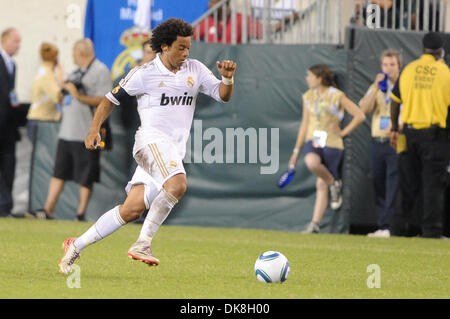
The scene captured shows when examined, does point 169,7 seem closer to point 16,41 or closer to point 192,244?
point 16,41

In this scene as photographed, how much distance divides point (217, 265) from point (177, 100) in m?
1.82

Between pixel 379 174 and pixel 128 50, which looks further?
pixel 128 50

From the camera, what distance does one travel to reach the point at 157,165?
9562 mm

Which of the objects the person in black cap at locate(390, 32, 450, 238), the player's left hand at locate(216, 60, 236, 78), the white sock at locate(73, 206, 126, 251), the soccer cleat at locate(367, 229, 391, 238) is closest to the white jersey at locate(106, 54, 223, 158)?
the player's left hand at locate(216, 60, 236, 78)

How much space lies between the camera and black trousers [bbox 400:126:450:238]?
1462cm

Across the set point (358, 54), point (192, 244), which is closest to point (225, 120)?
point (358, 54)

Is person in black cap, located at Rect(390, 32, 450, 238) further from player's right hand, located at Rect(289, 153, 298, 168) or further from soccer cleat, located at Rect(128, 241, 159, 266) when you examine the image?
soccer cleat, located at Rect(128, 241, 159, 266)

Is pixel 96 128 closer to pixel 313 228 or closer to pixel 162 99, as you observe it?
pixel 162 99

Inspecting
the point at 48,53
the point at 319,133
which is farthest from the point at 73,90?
the point at 319,133

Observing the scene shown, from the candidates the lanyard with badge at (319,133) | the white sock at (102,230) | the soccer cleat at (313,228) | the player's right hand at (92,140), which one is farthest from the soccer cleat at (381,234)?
the player's right hand at (92,140)

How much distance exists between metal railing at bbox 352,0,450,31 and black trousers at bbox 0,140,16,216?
5602mm

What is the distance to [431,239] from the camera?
14.7 meters

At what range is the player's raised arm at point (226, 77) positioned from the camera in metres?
9.51

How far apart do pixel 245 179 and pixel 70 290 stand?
813cm
